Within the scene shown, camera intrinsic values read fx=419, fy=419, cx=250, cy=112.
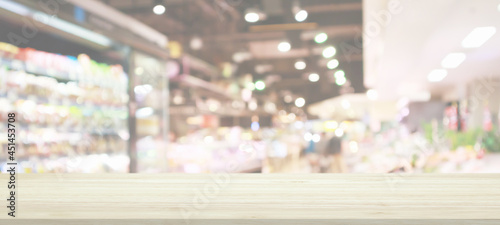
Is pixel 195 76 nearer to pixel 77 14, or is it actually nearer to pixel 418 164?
pixel 77 14

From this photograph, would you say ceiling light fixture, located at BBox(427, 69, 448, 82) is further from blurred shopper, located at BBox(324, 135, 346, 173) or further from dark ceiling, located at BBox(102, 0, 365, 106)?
blurred shopper, located at BBox(324, 135, 346, 173)

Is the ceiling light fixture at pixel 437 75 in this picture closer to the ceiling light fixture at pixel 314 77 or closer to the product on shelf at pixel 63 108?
the ceiling light fixture at pixel 314 77

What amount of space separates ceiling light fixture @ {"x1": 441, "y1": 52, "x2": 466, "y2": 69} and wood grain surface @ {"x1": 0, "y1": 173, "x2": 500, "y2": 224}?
→ 577 centimetres

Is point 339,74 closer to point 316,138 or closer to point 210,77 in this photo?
point 210,77

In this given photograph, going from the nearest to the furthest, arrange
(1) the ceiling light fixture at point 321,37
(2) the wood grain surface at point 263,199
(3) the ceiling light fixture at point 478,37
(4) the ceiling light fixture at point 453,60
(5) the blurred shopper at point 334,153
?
1. (2) the wood grain surface at point 263,199
2. (3) the ceiling light fixture at point 478,37
3. (5) the blurred shopper at point 334,153
4. (4) the ceiling light fixture at point 453,60
5. (1) the ceiling light fixture at point 321,37

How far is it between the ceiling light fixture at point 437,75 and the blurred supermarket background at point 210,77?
96 millimetres

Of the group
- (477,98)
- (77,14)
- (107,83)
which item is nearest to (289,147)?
(477,98)

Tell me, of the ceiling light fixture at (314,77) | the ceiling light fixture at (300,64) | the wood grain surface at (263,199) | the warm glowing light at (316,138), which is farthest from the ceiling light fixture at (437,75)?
the wood grain surface at (263,199)

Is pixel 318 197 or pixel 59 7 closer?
pixel 318 197

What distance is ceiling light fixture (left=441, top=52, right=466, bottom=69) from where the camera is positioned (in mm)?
6009

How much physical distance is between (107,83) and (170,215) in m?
3.77

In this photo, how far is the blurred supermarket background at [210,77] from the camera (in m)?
3.40

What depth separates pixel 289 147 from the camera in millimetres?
8336

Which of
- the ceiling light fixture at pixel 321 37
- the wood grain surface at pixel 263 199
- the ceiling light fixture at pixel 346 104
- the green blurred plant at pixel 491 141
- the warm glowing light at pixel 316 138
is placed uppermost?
the ceiling light fixture at pixel 321 37
